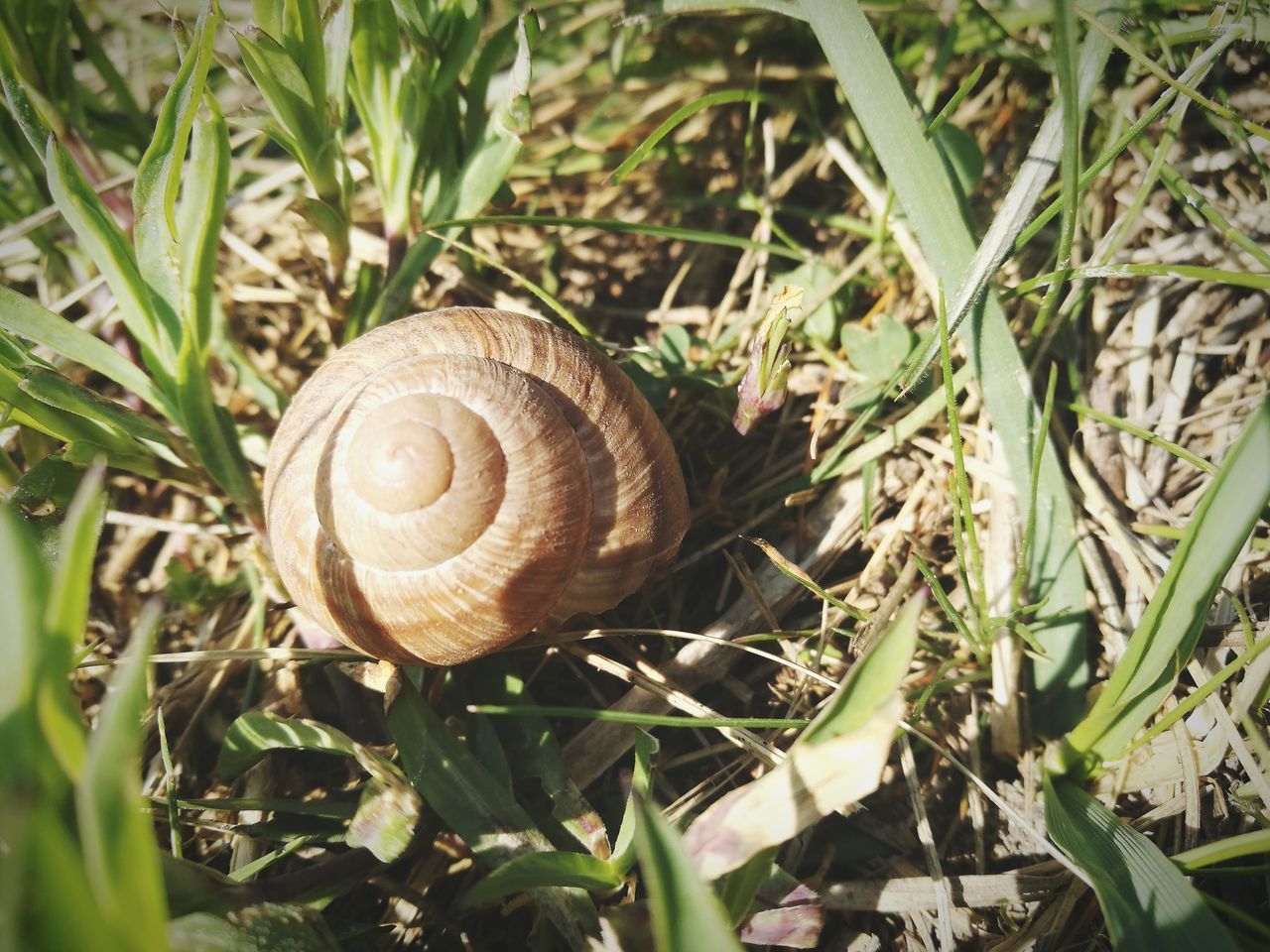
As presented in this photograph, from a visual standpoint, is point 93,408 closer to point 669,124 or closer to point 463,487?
point 463,487

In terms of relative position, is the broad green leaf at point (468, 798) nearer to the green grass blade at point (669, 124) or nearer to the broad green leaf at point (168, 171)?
the broad green leaf at point (168, 171)

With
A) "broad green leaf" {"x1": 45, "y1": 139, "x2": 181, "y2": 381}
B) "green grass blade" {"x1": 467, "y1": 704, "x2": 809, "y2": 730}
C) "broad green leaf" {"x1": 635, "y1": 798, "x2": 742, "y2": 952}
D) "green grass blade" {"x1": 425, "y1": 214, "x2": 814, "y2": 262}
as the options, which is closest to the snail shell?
"green grass blade" {"x1": 467, "y1": 704, "x2": 809, "y2": 730}

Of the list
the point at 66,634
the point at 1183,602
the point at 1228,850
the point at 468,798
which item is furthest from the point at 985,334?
the point at 66,634

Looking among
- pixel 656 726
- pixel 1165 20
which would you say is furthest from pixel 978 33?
pixel 656 726

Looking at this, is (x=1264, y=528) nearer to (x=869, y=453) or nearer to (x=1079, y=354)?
(x=1079, y=354)

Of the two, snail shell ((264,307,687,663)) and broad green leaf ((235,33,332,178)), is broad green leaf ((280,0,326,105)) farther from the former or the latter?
snail shell ((264,307,687,663))

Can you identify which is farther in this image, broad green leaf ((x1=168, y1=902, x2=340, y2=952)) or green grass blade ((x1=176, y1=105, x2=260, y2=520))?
green grass blade ((x1=176, y1=105, x2=260, y2=520))
